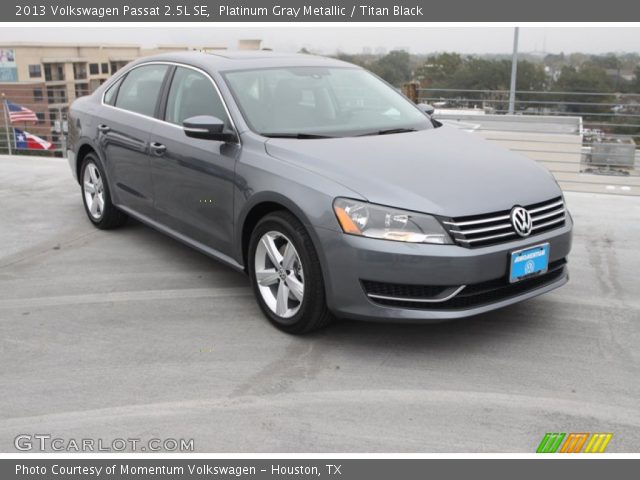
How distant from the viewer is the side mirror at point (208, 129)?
163 inches

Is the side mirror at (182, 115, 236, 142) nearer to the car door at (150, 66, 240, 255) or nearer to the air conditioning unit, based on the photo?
the car door at (150, 66, 240, 255)

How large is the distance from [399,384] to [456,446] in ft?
1.91

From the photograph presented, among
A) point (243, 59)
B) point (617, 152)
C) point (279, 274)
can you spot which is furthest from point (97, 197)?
point (617, 152)

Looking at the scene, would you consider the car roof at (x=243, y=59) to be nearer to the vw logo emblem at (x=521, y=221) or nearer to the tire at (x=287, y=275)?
the tire at (x=287, y=275)

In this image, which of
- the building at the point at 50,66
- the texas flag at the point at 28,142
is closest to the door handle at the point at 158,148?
the texas flag at the point at 28,142

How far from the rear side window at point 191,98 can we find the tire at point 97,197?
1.27m

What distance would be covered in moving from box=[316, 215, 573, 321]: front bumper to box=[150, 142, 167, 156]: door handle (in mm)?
1804

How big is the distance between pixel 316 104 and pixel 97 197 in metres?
A: 2.55

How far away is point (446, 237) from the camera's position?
11.2 feet

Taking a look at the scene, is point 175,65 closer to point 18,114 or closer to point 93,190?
point 93,190

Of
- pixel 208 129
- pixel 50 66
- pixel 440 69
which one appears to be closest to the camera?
pixel 208 129

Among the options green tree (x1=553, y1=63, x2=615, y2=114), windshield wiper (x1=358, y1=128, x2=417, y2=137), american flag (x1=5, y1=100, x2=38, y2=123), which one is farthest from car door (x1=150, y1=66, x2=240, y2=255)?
american flag (x1=5, y1=100, x2=38, y2=123)

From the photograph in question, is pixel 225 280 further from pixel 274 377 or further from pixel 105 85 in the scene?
pixel 105 85

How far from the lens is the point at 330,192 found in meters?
3.55
